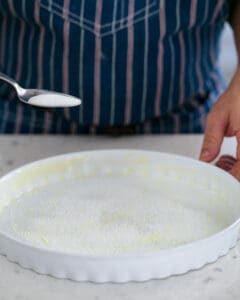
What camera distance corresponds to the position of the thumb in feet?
2.87

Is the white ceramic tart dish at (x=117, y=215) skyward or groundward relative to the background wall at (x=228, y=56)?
skyward

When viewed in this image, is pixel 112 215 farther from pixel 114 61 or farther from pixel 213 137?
pixel 114 61

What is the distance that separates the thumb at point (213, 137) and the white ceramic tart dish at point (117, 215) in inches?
1.2

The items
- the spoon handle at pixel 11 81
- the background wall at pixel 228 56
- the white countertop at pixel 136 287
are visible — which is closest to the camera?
the white countertop at pixel 136 287

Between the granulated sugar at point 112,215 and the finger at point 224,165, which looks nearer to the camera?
the granulated sugar at point 112,215

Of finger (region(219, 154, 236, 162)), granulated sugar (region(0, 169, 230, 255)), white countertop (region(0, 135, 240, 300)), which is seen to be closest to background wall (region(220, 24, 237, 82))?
finger (region(219, 154, 236, 162))

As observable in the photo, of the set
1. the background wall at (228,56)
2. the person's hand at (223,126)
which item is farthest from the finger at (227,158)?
the background wall at (228,56)

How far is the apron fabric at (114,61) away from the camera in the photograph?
0.96m

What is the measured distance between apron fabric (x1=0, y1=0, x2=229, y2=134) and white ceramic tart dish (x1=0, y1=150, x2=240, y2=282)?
16 centimetres

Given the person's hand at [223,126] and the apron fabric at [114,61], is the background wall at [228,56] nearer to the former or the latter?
the apron fabric at [114,61]

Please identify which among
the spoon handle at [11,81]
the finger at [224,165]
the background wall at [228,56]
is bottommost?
the background wall at [228,56]

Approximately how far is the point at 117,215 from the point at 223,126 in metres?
0.20

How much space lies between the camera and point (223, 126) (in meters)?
0.90

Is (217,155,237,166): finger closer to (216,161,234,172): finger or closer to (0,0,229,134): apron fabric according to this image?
(216,161,234,172): finger
